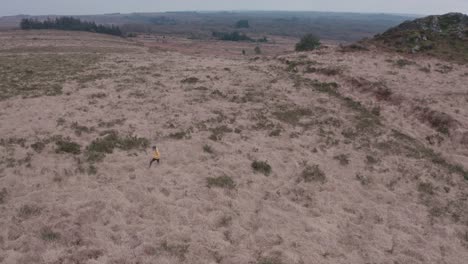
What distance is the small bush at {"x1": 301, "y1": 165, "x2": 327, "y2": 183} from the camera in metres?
12.9

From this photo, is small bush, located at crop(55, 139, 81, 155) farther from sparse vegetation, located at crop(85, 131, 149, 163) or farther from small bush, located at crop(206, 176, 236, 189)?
small bush, located at crop(206, 176, 236, 189)

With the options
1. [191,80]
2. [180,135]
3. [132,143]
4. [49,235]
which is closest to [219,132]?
[180,135]

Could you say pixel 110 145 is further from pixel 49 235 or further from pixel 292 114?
pixel 292 114

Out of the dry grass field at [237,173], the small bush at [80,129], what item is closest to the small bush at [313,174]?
the dry grass field at [237,173]

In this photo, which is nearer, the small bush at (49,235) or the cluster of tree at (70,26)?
the small bush at (49,235)

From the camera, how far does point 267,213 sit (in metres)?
10.7

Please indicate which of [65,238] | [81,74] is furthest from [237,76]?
[65,238]

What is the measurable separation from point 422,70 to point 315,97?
10.3m

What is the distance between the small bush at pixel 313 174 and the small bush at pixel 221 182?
271 cm

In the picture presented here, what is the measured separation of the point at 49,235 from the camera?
9.18m

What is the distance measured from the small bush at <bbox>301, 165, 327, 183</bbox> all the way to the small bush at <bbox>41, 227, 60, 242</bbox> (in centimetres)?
804

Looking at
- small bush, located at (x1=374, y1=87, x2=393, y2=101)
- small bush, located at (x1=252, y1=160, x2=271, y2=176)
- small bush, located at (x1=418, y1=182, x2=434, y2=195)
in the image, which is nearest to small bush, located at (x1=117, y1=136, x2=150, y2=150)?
small bush, located at (x1=252, y1=160, x2=271, y2=176)

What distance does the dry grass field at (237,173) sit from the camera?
9.26 m

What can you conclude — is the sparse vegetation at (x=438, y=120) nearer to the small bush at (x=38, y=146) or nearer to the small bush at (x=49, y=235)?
the small bush at (x=49, y=235)
